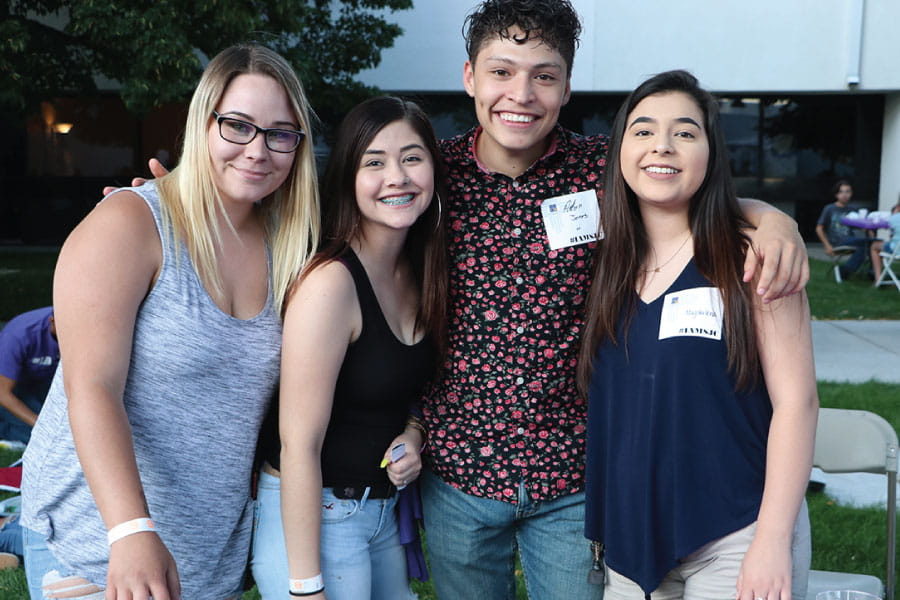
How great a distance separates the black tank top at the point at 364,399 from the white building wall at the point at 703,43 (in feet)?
49.8

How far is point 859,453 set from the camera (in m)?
3.04

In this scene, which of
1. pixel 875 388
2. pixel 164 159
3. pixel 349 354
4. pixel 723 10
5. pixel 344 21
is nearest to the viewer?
pixel 349 354

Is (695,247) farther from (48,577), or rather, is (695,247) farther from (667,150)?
(48,577)

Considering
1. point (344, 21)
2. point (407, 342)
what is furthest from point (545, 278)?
point (344, 21)

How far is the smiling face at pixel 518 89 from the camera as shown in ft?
7.38

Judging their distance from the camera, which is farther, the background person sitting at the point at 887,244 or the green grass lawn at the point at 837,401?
the background person sitting at the point at 887,244

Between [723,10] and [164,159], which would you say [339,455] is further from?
[723,10]

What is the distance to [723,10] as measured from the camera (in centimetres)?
1656

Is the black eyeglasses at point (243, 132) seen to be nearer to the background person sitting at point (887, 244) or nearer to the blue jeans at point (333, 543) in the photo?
the blue jeans at point (333, 543)

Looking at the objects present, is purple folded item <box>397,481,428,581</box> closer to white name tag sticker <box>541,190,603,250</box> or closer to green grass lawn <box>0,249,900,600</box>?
white name tag sticker <box>541,190,603,250</box>

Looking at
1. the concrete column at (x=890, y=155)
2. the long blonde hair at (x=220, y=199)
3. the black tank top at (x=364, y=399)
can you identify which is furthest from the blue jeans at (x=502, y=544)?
the concrete column at (x=890, y=155)

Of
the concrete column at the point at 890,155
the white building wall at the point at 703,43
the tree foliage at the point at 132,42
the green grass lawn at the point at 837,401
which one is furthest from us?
the concrete column at the point at 890,155

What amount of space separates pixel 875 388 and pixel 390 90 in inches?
486

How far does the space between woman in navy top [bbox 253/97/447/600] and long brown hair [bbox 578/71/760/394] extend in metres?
0.44
